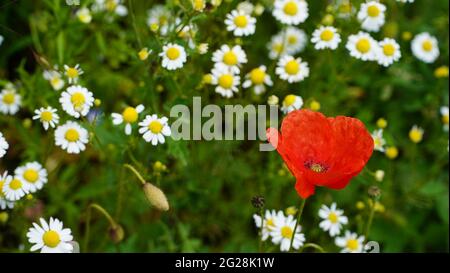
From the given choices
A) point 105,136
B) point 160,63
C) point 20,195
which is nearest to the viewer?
point 20,195

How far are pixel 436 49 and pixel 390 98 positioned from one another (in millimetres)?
458

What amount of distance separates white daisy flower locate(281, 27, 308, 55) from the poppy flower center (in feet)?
3.81

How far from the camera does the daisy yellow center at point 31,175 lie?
261 centimetres

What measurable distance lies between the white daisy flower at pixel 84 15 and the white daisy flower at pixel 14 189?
2.82 ft

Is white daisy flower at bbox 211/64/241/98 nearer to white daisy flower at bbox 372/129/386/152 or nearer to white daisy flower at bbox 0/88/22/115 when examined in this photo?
white daisy flower at bbox 372/129/386/152

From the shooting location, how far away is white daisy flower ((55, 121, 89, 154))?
259cm

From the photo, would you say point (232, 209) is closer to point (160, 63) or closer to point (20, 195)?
point (160, 63)

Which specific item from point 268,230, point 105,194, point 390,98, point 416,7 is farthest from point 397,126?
point 105,194

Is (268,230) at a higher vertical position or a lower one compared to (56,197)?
lower

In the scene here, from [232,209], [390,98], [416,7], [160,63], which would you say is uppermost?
[416,7]

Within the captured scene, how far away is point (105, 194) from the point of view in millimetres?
3256

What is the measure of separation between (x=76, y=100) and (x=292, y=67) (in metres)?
0.93

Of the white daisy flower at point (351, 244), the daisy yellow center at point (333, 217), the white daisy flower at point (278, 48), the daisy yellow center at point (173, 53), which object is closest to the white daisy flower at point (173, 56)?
the daisy yellow center at point (173, 53)

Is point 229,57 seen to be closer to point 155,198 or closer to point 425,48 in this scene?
point 155,198
